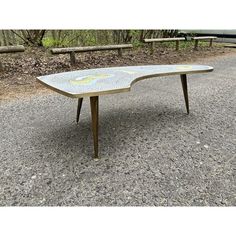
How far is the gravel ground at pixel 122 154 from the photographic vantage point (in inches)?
60.0

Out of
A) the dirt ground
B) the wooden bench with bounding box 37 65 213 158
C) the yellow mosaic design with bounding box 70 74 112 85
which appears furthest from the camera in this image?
the dirt ground

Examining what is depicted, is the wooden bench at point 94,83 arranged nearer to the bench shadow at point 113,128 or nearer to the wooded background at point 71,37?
the bench shadow at point 113,128

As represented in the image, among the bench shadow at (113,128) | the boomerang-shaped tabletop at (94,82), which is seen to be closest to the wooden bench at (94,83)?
the boomerang-shaped tabletop at (94,82)

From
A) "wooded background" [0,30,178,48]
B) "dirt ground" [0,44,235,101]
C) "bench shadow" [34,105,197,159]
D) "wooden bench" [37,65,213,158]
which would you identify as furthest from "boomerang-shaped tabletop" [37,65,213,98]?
"wooded background" [0,30,178,48]

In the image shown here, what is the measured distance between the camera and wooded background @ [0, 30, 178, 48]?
6.36m

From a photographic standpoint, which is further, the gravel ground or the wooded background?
the wooded background

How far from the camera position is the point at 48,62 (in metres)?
5.05

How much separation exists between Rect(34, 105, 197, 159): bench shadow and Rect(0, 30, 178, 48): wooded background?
444 cm

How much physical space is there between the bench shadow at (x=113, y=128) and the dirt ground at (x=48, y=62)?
1528 millimetres

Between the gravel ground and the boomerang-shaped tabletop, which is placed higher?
the boomerang-shaped tabletop

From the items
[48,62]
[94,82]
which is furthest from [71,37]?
[94,82]

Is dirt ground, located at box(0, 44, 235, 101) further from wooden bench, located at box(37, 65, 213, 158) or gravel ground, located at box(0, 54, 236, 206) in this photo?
wooden bench, located at box(37, 65, 213, 158)

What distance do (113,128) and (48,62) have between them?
320 centimetres

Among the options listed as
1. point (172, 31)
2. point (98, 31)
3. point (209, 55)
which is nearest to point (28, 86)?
point (98, 31)
